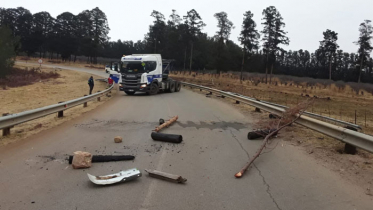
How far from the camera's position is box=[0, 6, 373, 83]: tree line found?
5716cm

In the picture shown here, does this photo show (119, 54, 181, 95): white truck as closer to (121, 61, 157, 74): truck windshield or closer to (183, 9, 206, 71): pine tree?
(121, 61, 157, 74): truck windshield

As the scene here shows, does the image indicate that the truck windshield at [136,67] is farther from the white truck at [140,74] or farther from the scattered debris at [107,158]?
the scattered debris at [107,158]

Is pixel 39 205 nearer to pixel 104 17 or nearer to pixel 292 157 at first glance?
pixel 292 157

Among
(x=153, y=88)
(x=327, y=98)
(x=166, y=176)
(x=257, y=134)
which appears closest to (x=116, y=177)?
(x=166, y=176)

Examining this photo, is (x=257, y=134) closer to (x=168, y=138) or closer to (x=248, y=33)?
(x=168, y=138)

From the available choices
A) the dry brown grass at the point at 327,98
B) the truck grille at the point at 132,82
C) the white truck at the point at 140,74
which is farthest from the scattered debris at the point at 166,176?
the truck grille at the point at 132,82

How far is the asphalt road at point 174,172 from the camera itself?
13.9 feet

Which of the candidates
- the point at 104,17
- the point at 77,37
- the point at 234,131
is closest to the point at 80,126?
the point at 234,131

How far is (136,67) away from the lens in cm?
2330

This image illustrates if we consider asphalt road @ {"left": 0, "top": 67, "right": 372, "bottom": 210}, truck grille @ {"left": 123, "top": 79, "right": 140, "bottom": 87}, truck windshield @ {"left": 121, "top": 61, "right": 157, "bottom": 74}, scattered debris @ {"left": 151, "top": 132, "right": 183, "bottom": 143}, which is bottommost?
asphalt road @ {"left": 0, "top": 67, "right": 372, "bottom": 210}

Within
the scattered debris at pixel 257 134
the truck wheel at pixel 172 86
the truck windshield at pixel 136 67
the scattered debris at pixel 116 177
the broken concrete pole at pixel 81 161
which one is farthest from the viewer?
the truck wheel at pixel 172 86

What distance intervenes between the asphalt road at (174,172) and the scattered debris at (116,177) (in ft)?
0.31

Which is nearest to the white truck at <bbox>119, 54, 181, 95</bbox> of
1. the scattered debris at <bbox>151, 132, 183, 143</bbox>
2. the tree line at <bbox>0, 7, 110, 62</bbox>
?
the scattered debris at <bbox>151, 132, 183, 143</bbox>

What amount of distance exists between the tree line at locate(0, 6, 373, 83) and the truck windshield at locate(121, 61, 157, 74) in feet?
119
